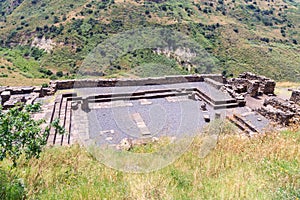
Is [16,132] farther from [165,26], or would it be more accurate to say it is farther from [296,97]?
[165,26]

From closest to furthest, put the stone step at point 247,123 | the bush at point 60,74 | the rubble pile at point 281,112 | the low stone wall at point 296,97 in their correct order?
the stone step at point 247,123
the rubble pile at point 281,112
the low stone wall at point 296,97
the bush at point 60,74

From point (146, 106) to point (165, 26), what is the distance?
133ft

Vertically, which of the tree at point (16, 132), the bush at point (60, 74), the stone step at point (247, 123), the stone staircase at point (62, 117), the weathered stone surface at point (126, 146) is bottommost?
the bush at point (60, 74)

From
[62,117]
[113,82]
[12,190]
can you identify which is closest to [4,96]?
[62,117]

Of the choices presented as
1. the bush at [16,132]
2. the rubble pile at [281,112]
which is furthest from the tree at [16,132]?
the rubble pile at [281,112]

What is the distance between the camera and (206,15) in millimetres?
58719

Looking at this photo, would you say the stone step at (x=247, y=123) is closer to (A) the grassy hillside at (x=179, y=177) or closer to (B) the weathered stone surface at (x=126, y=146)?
(A) the grassy hillside at (x=179, y=177)

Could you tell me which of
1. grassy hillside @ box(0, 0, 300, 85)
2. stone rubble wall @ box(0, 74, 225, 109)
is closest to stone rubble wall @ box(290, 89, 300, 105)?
stone rubble wall @ box(0, 74, 225, 109)

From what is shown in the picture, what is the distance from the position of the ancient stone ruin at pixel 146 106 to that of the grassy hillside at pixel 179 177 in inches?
96.7

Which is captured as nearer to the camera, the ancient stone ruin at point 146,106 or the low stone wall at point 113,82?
the ancient stone ruin at point 146,106

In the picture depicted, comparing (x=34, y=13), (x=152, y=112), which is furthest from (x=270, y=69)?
(x=34, y=13)

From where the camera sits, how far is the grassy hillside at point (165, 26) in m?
41.9

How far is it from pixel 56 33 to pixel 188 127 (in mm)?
46456

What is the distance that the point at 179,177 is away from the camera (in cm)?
379
